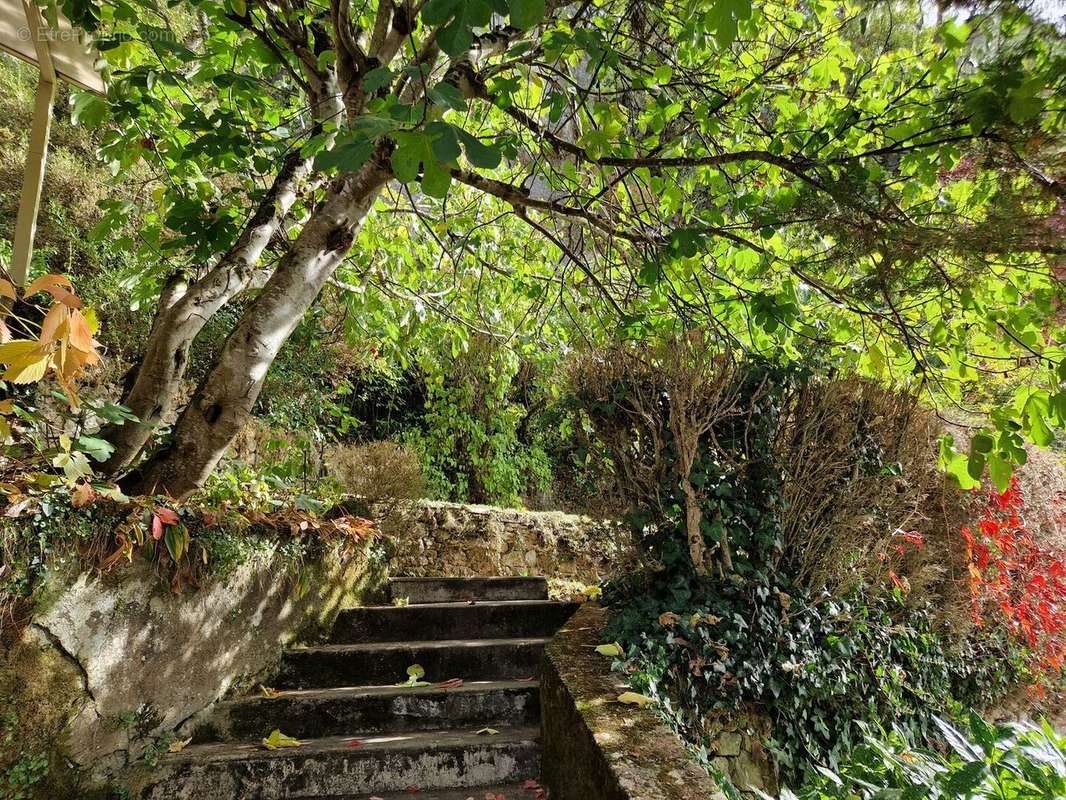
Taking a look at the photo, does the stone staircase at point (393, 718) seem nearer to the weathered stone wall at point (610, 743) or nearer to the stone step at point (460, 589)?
the weathered stone wall at point (610, 743)

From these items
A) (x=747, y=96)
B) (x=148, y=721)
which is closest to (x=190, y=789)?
(x=148, y=721)

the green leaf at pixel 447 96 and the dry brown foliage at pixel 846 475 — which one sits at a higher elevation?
the green leaf at pixel 447 96

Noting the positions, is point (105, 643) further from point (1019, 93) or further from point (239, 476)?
point (1019, 93)

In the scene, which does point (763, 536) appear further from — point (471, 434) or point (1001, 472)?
point (471, 434)

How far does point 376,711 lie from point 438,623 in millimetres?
1086

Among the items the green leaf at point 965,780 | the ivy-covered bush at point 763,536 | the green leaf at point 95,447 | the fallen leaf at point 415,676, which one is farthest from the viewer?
the fallen leaf at point 415,676

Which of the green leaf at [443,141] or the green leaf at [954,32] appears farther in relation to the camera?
the green leaf at [954,32]

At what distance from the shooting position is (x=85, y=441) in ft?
9.13

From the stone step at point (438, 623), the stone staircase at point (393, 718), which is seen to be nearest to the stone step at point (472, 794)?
the stone staircase at point (393, 718)

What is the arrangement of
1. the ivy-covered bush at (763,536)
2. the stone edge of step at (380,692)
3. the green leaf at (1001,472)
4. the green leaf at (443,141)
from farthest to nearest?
the stone edge of step at (380,692), the ivy-covered bush at (763,536), the green leaf at (1001,472), the green leaf at (443,141)

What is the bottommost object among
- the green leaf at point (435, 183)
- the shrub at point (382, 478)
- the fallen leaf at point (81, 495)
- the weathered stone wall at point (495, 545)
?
the weathered stone wall at point (495, 545)

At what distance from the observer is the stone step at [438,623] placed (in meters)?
4.52

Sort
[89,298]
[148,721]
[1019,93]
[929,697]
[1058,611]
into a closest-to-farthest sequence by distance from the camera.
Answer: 1. [1019,93]
2. [148,721]
3. [929,697]
4. [1058,611]
5. [89,298]

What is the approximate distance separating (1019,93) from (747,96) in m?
1.75
